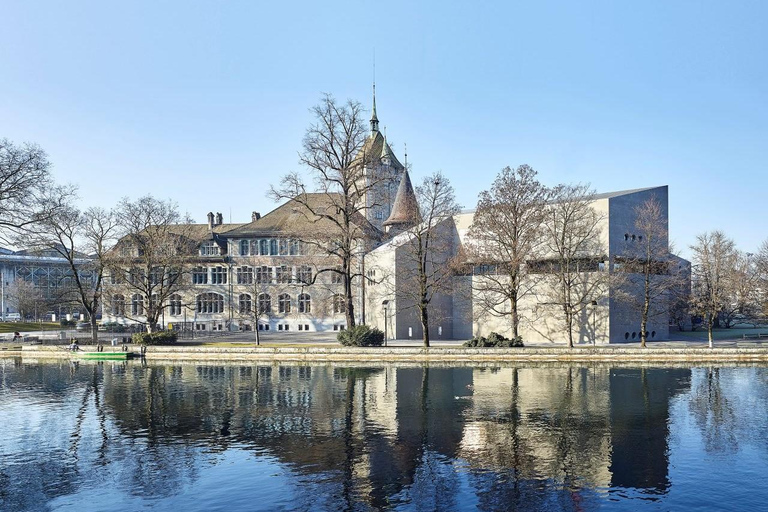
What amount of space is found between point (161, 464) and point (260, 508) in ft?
18.9

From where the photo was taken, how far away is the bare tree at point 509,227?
49375 millimetres

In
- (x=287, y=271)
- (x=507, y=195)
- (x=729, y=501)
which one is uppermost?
(x=507, y=195)

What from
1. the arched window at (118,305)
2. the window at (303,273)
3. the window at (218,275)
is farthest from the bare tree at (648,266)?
the arched window at (118,305)

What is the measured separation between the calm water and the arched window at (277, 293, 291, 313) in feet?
110

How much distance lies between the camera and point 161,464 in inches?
804

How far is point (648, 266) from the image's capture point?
164 ft

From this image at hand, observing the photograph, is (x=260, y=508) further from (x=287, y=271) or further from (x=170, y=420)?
(x=287, y=271)

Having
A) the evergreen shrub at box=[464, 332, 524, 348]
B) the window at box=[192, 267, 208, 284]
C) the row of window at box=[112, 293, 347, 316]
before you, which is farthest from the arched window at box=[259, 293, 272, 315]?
A: the evergreen shrub at box=[464, 332, 524, 348]

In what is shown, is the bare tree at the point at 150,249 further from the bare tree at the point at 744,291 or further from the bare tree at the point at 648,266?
the bare tree at the point at 744,291

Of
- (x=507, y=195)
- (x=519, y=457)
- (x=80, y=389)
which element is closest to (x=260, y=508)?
(x=519, y=457)

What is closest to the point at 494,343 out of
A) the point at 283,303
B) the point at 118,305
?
the point at 283,303

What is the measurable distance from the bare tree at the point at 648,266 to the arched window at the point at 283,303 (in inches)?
1432

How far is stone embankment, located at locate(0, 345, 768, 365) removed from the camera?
42812 millimetres

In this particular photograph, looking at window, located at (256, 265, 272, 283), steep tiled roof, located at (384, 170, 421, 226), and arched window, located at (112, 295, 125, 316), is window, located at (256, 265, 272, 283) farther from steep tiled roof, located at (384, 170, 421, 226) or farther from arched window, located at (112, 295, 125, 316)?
steep tiled roof, located at (384, 170, 421, 226)
